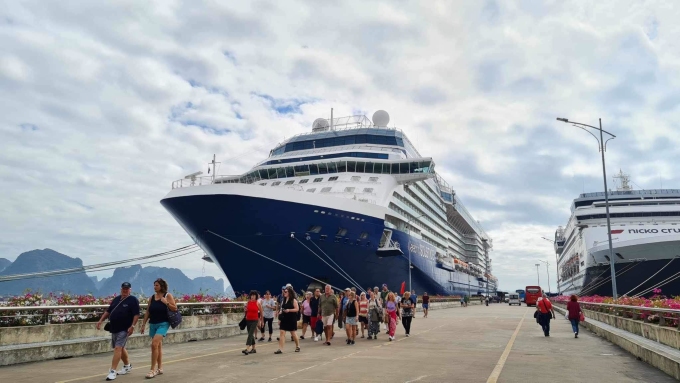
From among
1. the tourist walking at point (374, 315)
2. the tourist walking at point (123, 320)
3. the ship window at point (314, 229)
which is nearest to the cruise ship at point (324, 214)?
the ship window at point (314, 229)

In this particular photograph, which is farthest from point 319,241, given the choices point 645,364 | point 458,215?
point 458,215

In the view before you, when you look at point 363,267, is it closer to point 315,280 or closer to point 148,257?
point 315,280

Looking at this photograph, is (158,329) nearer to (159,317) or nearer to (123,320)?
(159,317)

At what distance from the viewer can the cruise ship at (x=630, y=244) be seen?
3656 centimetres

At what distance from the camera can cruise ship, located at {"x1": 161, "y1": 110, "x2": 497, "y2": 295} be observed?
1038 inches

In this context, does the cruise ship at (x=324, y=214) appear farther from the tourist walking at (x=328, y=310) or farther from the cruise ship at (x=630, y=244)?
the cruise ship at (x=630, y=244)

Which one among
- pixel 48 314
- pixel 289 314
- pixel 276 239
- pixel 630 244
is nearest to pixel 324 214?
pixel 276 239

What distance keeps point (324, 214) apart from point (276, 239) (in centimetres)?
308

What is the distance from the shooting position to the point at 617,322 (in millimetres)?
17094

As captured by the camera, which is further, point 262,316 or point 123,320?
point 262,316

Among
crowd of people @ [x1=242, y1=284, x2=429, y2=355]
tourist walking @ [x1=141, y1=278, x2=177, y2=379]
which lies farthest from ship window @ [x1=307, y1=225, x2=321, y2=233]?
tourist walking @ [x1=141, y1=278, x2=177, y2=379]

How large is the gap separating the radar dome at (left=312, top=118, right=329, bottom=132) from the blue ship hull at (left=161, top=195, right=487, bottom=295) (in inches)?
722

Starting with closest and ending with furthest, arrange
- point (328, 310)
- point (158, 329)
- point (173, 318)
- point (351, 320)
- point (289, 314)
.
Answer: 1. point (158, 329)
2. point (173, 318)
3. point (289, 314)
4. point (328, 310)
5. point (351, 320)

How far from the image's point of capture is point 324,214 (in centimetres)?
2764
